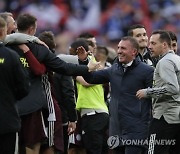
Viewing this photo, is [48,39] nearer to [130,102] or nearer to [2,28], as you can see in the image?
[130,102]

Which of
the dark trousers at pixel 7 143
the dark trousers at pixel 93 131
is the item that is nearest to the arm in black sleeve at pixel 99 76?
the dark trousers at pixel 93 131

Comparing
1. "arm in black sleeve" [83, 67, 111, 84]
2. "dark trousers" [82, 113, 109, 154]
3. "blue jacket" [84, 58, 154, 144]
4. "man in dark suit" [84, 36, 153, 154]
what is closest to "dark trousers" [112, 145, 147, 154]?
"man in dark suit" [84, 36, 153, 154]

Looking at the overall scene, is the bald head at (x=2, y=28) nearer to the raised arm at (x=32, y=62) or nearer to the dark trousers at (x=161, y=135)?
the raised arm at (x=32, y=62)

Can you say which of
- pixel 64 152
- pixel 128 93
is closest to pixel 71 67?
pixel 128 93

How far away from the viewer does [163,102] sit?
10641 millimetres

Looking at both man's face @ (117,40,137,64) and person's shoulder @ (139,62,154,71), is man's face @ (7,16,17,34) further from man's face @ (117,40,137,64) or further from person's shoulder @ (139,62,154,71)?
person's shoulder @ (139,62,154,71)

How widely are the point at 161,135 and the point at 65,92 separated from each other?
6.64ft

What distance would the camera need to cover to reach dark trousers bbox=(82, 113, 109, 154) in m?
12.6

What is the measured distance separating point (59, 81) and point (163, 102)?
2.05 metres

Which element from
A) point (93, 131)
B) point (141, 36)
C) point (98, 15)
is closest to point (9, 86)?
point (93, 131)

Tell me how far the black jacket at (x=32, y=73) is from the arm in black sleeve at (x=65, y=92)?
5.15 ft

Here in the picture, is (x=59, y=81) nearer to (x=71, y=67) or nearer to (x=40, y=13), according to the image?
(x=71, y=67)

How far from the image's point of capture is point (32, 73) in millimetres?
10336

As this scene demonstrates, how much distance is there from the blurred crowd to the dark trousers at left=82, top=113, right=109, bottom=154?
11.6 meters
